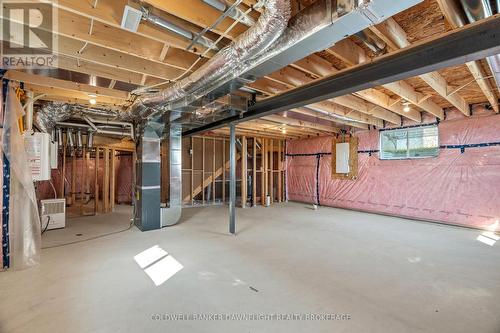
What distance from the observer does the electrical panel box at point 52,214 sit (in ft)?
14.4

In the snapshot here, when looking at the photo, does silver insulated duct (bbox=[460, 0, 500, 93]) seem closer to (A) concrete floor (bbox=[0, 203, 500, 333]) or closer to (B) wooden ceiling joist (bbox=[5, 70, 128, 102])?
(A) concrete floor (bbox=[0, 203, 500, 333])

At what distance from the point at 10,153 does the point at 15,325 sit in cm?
188

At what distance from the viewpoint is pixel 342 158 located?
6625 mm

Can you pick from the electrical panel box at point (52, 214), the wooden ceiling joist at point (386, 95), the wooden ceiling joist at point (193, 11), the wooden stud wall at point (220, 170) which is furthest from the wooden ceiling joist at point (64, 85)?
the wooden stud wall at point (220, 170)

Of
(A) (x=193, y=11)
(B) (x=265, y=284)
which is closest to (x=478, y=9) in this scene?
(A) (x=193, y=11)

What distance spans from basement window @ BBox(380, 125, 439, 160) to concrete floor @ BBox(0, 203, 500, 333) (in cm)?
186

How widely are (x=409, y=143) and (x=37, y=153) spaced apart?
686 cm

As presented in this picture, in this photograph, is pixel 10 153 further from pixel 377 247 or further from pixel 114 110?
pixel 377 247

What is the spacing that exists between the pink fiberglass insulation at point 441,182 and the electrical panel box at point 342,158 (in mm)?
314

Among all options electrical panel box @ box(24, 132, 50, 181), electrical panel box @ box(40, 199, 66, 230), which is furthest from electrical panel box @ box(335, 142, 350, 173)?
electrical panel box @ box(40, 199, 66, 230)

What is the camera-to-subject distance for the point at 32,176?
117 inches

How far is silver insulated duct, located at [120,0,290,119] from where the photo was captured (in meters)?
1.38

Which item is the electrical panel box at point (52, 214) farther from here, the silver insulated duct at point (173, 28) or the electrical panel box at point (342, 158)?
the electrical panel box at point (342, 158)

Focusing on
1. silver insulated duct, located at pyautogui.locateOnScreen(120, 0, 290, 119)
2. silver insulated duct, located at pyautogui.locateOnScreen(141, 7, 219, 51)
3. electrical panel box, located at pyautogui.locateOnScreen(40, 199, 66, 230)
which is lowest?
electrical panel box, located at pyautogui.locateOnScreen(40, 199, 66, 230)
